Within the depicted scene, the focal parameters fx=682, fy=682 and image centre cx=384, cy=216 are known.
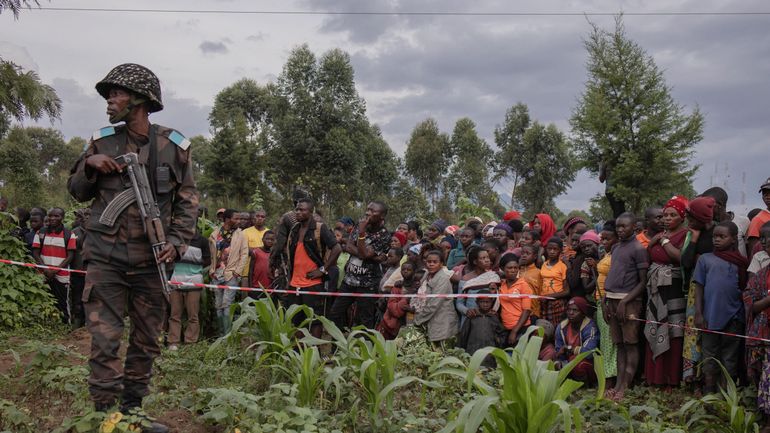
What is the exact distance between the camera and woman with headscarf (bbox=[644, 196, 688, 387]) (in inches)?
239

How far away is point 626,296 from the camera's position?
621cm

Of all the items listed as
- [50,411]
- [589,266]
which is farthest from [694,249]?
[50,411]

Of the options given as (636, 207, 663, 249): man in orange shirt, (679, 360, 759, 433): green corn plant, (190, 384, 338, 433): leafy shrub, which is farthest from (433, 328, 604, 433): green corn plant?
(636, 207, 663, 249): man in orange shirt

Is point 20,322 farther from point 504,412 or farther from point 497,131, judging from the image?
point 497,131

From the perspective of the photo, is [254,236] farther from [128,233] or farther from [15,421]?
[15,421]

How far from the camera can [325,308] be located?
8.07m

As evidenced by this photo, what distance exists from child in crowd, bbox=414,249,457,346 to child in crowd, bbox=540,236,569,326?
3.16 feet

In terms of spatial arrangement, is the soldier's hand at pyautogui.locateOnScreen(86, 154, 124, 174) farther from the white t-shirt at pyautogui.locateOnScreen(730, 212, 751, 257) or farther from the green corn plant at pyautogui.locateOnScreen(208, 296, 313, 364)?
the white t-shirt at pyautogui.locateOnScreen(730, 212, 751, 257)

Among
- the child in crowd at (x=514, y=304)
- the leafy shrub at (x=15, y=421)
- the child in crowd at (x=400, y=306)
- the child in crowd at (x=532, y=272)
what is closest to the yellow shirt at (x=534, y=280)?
the child in crowd at (x=532, y=272)

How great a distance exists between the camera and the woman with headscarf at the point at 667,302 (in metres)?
6.08

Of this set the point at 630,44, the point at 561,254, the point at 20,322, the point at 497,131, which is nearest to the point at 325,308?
the point at 561,254

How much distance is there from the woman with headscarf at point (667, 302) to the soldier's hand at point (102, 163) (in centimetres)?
467

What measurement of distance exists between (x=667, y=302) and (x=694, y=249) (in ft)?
1.83

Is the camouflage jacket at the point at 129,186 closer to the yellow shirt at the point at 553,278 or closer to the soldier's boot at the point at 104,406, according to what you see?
the soldier's boot at the point at 104,406
